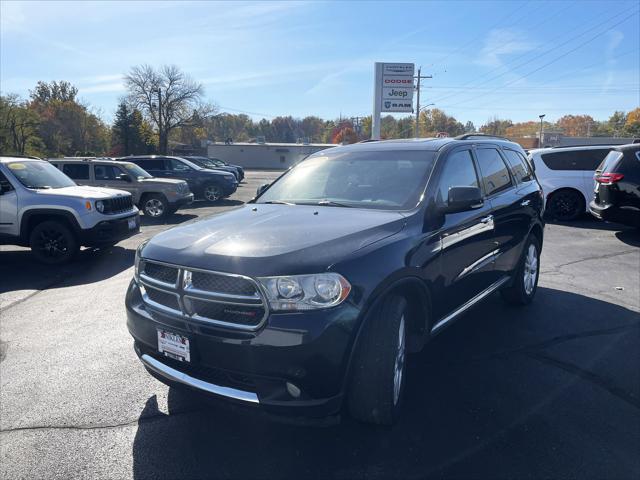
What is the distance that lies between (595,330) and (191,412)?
13.2ft

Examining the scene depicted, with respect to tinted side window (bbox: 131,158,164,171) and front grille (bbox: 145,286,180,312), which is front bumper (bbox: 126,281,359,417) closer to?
front grille (bbox: 145,286,180,312)

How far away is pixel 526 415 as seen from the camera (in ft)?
10.3

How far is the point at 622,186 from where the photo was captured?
8812mm

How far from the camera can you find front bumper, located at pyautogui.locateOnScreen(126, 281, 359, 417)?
7.72 ft

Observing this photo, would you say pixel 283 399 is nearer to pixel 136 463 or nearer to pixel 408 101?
pixel 136 463

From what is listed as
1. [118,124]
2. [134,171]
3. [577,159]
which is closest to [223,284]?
[577,159]

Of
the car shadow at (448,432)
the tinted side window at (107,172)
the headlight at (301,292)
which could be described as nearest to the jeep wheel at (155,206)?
the tinted side window at (107,172)

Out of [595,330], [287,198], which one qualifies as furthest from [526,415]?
[287,198]

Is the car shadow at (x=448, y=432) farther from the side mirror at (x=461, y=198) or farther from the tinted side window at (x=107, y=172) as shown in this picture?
the tinted side window at (x=107, y=172)

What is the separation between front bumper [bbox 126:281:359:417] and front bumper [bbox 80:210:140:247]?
5.96m

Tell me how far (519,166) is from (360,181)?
2.61 m

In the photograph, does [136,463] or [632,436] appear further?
[632,436]

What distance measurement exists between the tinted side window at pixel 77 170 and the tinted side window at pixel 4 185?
5.11 meters

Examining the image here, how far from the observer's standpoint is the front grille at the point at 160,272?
2.78m
